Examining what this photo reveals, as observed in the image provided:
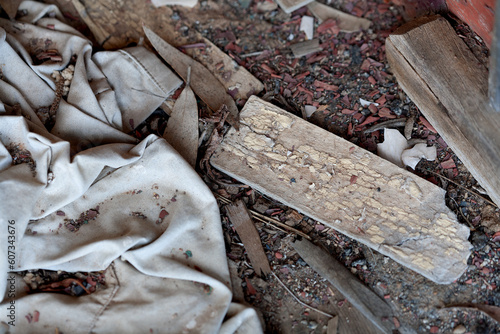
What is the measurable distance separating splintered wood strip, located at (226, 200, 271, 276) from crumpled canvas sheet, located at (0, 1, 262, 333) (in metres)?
0.15

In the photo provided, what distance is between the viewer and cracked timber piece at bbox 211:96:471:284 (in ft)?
7.29

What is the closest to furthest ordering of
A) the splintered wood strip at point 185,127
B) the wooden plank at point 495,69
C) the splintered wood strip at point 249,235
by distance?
1. the wooden plank at point 495,69
2. the splintered wood strip at point 249,235
3. the splintered wood strip at point 185,127

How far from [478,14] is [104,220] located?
2.23m

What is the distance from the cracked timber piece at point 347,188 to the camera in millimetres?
2223

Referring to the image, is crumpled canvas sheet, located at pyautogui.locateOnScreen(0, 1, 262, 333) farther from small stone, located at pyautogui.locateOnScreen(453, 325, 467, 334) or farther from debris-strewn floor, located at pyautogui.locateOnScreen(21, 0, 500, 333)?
small stone, located at pyautogui.locateOnScreen(453, 325, 467, 334)

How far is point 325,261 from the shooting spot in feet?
7.56

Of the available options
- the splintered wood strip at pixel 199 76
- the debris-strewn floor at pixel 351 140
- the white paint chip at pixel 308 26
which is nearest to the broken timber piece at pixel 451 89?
the debris-strewn floor at pixel 351 140

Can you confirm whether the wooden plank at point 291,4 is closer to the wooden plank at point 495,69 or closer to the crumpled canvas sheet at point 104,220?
the crumpled canvas sheet at point 104,220

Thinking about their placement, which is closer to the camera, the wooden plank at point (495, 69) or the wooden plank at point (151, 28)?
the wooden plank at point (495, 69)

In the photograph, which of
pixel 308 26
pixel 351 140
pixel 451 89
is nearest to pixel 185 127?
pixel 351 140

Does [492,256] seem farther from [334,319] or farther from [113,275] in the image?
[113,275]

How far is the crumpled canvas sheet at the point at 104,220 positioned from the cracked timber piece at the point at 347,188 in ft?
1.27

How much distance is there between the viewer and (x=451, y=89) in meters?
2.36

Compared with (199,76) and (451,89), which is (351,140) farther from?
(199,76)
